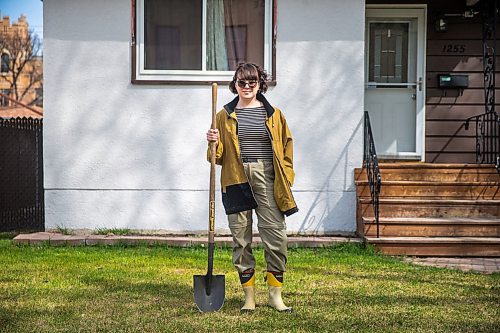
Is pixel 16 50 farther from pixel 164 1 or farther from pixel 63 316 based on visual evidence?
pixel 63 316

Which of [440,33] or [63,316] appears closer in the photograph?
[63,316]

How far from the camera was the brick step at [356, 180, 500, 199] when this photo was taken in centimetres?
927

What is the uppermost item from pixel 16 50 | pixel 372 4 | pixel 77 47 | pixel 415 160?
pixel 16 50

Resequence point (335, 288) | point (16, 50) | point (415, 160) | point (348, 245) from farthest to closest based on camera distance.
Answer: point (16, 50), point (415, 160), point (348, 245), point (335, 288)

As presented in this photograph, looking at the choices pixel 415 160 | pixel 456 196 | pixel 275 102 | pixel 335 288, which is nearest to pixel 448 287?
pixel 335 288

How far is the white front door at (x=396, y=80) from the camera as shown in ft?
35.0

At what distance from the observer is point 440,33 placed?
1066cm

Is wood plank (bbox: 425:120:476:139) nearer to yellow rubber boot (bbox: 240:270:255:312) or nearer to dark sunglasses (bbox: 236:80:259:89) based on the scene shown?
dark sunglasses (bbox: 236:80:259:89)

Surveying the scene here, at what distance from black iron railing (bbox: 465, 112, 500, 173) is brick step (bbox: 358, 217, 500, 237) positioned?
1897mm

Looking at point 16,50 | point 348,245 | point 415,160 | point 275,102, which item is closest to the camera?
point 348,245

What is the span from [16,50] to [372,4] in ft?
109

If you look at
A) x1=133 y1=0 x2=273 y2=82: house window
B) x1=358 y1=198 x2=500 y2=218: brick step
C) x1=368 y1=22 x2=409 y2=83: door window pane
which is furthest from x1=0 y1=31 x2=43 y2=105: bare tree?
x1=358 y1=198 x2=500 y2=218: brick step

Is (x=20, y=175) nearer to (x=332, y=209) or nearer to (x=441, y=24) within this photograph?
(x=332, y=209)

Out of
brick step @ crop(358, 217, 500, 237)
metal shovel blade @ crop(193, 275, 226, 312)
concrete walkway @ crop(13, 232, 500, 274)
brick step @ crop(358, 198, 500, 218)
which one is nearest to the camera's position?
metal shovel blade @ crop(193, 275, 226, 312)
